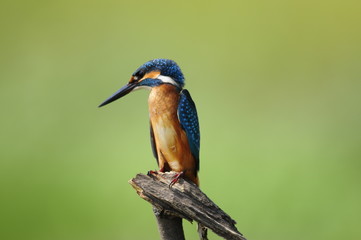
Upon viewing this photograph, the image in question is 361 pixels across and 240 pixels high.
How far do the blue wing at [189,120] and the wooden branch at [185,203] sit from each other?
0.77 feet

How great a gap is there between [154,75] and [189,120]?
0.27 meters

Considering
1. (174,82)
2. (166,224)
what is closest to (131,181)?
(166,224)

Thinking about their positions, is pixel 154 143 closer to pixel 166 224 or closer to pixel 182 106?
pixel 182 106

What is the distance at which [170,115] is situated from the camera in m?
2.07

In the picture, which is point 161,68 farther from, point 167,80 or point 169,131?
point 169,131

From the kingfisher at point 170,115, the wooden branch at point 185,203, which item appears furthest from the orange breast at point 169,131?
the wooden branch at point 185,203

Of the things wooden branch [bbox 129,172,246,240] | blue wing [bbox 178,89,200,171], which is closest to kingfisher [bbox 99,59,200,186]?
blue wing [bbox 178,89,200,171]

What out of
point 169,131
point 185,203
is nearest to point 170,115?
point 169,131

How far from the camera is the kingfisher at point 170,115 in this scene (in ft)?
6.81

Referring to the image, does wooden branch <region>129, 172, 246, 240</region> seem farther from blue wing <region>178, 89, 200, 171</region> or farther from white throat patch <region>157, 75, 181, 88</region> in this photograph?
white throat patch <region>157, 75, 181, 88</region>

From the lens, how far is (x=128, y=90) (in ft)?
7.06

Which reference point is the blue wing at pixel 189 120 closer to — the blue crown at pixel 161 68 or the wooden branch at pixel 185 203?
the blue crown at pixel 161 68

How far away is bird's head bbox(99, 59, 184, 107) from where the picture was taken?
2.12 meters

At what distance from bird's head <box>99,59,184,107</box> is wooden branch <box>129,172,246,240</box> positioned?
1.46 feet
